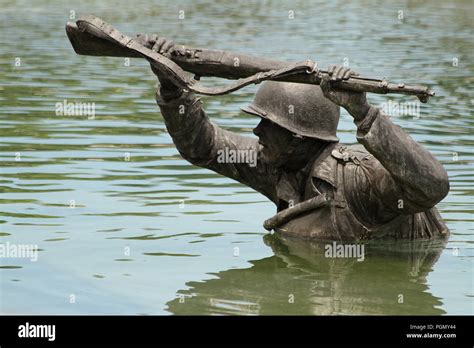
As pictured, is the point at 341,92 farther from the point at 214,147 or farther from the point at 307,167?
the point at 214,147

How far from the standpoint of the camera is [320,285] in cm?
1057

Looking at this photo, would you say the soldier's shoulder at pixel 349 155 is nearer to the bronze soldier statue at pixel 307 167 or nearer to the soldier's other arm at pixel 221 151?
the bronze soldier statue at pixel 307 167

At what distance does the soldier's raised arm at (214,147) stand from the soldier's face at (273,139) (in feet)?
1.00

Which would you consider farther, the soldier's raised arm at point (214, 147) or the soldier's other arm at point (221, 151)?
the soldier's other arm at point (221, 151)

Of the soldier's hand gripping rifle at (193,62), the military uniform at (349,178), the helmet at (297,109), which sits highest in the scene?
the soldier's hand gripping rifle at (193,62)

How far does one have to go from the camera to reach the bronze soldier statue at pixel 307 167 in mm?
10945

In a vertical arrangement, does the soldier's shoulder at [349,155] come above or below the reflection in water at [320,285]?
above

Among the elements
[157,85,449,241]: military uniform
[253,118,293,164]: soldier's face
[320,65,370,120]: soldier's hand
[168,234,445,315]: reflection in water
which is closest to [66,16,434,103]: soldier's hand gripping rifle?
[320,65,370,120]: soldier's hand

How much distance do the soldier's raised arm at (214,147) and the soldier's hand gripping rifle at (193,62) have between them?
1.77 feet

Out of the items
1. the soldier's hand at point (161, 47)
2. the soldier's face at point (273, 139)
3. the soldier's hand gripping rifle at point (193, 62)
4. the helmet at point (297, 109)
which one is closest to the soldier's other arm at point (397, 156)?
the soldier's hand gripping rifle at point (193, 62)

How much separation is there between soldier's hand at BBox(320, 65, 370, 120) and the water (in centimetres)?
145

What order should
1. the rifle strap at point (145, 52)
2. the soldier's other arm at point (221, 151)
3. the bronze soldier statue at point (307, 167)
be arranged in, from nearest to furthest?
the rifle strap at point (145, 52)
the bronze soldier statue at point (307, 167)
the soldier's other arm at point (221, 151)

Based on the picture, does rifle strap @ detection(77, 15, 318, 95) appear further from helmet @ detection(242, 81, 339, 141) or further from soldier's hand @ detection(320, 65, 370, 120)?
soldier's hand @ detection(320, 65, 370, 120)

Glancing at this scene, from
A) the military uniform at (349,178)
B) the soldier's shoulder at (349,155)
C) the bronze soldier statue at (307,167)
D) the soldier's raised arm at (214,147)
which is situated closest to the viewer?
the military uniform at (349,178)
